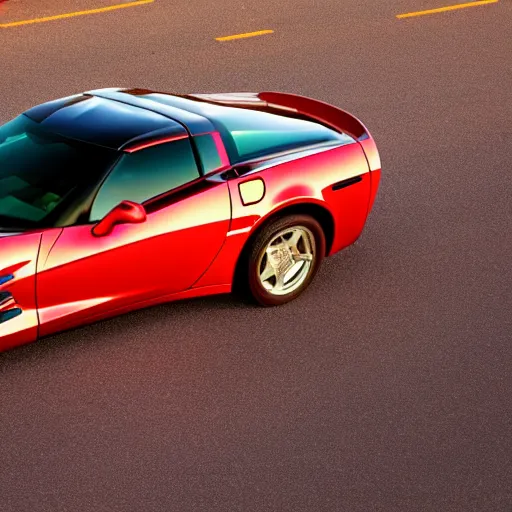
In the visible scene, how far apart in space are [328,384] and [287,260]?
1131mm

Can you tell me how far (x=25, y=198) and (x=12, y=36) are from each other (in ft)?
23.8

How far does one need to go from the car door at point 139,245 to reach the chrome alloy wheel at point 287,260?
54cm

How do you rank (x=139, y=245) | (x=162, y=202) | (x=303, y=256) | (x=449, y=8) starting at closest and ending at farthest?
1. (x=139, y=245)
2. (x=162, y=202)
3. (x=303, y=256)
4. (x=449, y=8)

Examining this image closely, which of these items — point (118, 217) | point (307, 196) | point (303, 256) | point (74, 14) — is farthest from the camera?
point (74, 14)

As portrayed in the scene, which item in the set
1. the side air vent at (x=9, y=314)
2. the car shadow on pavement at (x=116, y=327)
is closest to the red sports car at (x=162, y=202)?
the side air vent at (x=9, y=314)

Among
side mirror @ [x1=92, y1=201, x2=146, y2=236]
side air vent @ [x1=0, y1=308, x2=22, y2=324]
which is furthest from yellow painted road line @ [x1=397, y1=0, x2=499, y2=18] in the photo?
side air vent @ [x1=0, y1=308, x2=22, y2=324]

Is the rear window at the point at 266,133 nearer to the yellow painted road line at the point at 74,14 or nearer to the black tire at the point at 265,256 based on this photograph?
the black tire at the point at 265,256

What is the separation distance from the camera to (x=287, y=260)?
7527mm

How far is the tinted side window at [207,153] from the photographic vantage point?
6973 mm

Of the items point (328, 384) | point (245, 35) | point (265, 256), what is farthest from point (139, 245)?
point (245, 35)

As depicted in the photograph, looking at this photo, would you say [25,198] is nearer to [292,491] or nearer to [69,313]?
[69,313]

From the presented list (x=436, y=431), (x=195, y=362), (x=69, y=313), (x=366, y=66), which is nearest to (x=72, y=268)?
(x=69, y=313)

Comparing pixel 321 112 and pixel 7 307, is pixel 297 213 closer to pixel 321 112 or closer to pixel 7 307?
pixel 321 112

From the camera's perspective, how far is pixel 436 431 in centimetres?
636
